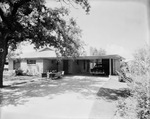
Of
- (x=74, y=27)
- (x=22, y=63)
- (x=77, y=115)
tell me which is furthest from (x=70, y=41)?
(x=22, y=63)

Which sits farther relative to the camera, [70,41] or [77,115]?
[70,41]

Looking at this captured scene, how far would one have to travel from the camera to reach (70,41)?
13469mm

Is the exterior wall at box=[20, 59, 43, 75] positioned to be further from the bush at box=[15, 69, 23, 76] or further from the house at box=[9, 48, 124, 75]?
the bush at box=[15, 69, 23, 76]

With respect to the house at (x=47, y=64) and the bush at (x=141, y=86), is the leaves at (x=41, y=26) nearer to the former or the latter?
the house at (x=47, y=64)

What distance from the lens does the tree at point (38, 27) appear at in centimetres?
1103

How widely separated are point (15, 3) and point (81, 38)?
7447 mm

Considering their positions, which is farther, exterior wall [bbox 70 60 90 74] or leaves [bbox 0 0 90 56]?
exterior wall [bbox 70 60 90 74]

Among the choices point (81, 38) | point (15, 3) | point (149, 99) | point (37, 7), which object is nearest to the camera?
point (149, 99)

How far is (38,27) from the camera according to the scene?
12258mm

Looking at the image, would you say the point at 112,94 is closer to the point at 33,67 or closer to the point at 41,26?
the point at 41,26

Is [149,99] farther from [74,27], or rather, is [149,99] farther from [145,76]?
[74,27]

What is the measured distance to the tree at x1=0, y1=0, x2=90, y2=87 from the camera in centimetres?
1103

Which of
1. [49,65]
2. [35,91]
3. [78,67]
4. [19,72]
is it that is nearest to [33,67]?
[19,72]

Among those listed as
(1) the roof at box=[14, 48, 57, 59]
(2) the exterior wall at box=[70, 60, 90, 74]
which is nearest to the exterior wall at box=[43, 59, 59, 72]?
(1) the roof at box=[14, 48, 57, 59]
